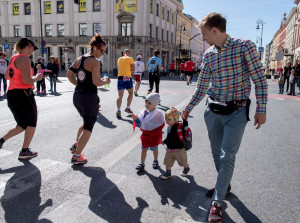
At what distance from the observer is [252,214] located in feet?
9.24

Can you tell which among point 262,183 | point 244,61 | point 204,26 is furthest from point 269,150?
point 204,26

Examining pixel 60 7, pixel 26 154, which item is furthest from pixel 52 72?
pixel 60 7

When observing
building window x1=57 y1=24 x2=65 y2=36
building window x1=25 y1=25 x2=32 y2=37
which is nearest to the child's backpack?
building window x1=57 y1=24 x2=65 y2=36

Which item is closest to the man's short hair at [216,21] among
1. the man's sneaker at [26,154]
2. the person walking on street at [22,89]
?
the person walking on street at [22,89]

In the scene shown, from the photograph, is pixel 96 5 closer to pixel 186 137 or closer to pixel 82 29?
pixel 82 29

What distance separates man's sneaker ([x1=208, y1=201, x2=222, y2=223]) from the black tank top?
7.46 ft

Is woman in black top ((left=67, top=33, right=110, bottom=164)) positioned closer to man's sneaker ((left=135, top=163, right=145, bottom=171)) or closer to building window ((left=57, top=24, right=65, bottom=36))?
man's sneaker ((left=135, top=163, right=145, bottom=171))

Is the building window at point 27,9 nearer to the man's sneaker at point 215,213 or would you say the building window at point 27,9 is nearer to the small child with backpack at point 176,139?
the small child with backpack at point 176,139

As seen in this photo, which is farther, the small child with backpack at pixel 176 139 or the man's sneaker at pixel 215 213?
the small child with backpack at pixel 176 139

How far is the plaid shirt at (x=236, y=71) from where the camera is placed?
105 inches

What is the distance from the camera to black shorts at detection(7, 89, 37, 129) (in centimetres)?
412

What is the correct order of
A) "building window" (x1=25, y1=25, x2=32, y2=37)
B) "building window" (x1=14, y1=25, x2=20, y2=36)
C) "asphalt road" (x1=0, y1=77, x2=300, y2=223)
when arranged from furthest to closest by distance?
"building window" (x1=14, y1=25, x2=20, y2=36) < "building window" (x1=25, y1=25, x2=32, y2=37) < "asphalt road" (x1=0, y1=77, x2=300, y2=223)

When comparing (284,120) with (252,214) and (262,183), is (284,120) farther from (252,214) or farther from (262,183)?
(252,214)

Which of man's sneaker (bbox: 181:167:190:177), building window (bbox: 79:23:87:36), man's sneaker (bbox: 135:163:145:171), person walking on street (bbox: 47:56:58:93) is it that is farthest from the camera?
building window (bbox: 79:23:87:36)
